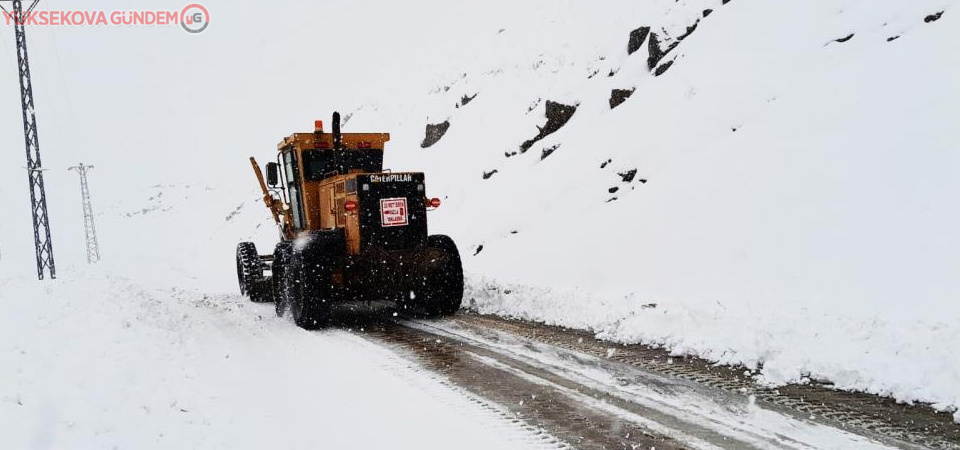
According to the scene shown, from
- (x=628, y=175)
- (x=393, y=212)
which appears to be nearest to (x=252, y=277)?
(x=393, y=212)

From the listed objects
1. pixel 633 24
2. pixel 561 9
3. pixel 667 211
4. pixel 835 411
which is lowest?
pixel 835 411

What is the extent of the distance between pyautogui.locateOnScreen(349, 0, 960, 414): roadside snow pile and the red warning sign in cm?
205

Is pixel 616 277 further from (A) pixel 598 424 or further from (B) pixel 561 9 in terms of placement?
(B) pixel 561 9

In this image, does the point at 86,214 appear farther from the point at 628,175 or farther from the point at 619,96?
the point at 628,175

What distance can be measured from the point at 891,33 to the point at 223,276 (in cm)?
1925

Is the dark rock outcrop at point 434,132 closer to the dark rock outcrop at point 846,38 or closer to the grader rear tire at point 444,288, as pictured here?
the dark rock outcrop at point 846,38

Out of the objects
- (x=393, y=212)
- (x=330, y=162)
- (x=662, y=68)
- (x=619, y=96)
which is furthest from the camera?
(x=619, y=96)

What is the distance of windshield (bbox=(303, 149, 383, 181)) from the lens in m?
11.2

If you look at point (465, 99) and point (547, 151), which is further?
point (465, 99)

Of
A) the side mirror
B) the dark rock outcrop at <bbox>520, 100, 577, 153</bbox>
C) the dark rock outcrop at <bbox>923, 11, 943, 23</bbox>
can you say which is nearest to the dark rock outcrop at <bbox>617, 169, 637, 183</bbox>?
the dark rock outcrop at <bbox>520, 100, 577, 153</bbox>

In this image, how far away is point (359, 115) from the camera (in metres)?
39.2

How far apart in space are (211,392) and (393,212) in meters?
4.65

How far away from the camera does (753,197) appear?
10.6 metres

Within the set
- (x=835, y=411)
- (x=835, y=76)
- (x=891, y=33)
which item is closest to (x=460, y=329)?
(x=835, y=411)
